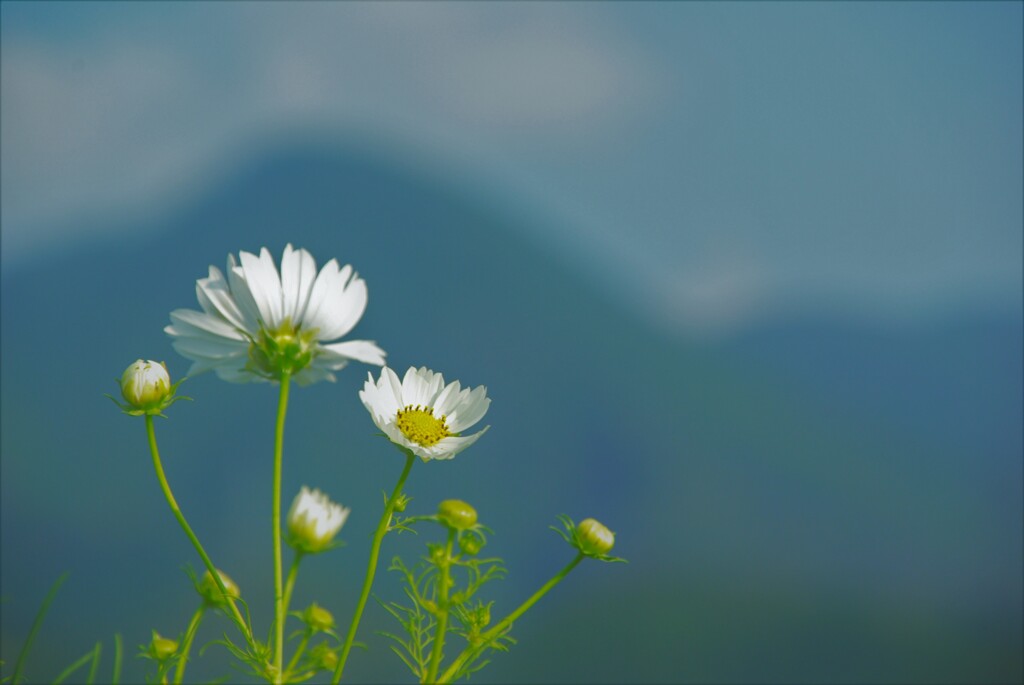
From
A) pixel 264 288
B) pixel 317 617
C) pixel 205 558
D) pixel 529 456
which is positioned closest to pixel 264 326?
pixel 264 288

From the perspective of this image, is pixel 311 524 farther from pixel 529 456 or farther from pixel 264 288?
pixel 529 456

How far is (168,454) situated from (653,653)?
6.22 m

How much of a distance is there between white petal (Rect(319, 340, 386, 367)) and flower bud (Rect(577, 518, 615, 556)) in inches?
6.8

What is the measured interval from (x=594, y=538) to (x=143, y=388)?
273 millimetres

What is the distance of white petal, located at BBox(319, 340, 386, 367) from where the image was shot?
481mm

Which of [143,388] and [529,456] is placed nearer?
[143,388]

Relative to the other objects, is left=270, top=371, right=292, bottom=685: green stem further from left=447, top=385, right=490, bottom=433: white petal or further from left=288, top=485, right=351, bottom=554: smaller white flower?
left=447, top=385, right=490, bottom=433: white petal

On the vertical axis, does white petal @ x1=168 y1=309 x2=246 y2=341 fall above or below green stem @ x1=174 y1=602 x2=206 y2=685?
above

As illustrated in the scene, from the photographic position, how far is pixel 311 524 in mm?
523

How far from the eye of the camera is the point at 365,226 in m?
22.6

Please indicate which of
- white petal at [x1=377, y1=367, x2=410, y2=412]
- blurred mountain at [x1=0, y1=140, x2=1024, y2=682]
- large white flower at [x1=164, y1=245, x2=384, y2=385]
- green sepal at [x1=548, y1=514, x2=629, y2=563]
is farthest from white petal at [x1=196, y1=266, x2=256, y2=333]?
blurred mountain at [x1=0, y1=140, x2=1024, y2=682]

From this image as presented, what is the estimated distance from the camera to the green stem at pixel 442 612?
0.47 m

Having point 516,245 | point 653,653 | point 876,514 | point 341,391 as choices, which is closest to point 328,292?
point 876,514

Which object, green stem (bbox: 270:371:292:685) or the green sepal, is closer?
green stem (bbox: 270:371:292:685)
